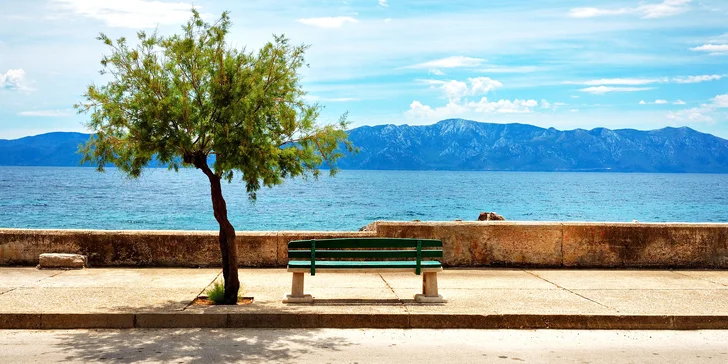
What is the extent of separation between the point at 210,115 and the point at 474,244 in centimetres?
532

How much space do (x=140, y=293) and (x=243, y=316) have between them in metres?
1.97

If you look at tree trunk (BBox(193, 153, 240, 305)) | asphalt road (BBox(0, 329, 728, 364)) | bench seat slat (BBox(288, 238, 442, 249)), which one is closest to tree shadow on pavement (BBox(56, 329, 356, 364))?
asphalt road (BBox(0, 329, 728, 364))

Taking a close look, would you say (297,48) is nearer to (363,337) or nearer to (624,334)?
(363,337)

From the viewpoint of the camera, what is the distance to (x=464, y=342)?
759 centimetres

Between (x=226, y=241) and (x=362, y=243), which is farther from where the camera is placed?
(x=226, y=241)

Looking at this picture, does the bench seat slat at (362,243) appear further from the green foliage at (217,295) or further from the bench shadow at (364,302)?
the green foliage at (217,295)

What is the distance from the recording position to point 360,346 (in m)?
7.35

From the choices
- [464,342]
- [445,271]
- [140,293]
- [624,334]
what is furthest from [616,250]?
[140,293]

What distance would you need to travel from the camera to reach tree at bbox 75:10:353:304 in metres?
8.45

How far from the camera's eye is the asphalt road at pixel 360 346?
684 centimetres

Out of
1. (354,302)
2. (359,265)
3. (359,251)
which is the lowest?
(354,302)

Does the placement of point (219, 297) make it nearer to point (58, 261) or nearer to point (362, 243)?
point (362, 243)

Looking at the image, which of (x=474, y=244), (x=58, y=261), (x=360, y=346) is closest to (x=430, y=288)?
(x=360, y=346)

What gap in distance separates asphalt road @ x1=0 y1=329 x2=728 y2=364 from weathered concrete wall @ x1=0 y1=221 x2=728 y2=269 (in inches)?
150
